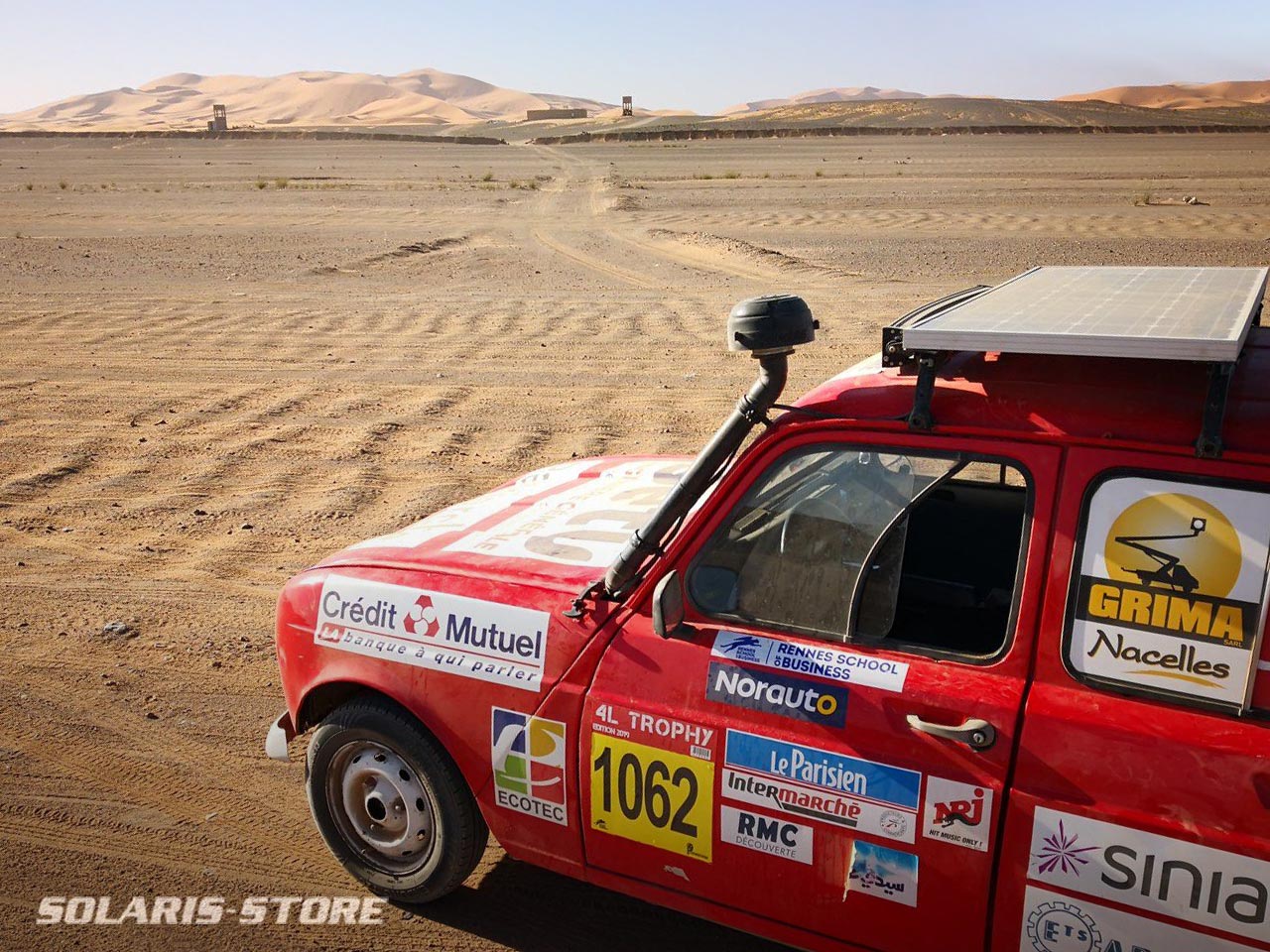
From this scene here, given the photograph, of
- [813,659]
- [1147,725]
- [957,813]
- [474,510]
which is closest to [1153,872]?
[1147,725]

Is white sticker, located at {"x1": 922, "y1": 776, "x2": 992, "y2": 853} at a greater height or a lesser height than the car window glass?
lesser

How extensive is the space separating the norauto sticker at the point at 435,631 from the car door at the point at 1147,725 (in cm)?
145

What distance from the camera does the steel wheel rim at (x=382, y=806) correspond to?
144 inches

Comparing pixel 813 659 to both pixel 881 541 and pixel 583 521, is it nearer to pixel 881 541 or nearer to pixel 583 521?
pixel 881 541

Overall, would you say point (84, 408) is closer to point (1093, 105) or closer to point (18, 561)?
point (18, 561)

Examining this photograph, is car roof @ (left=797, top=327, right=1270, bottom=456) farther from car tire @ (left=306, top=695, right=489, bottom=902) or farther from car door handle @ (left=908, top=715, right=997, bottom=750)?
car tire @ (left=306, top=695, right=489, bottom=902)

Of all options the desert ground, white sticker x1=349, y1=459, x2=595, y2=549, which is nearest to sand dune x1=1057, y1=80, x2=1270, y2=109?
the desert ground

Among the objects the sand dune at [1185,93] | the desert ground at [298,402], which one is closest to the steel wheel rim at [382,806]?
the desert ground at [298,402]

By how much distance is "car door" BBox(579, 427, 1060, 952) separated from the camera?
8.82 feet

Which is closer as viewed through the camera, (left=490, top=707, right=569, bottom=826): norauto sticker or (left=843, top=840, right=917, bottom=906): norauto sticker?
(left=843, top=840, right=917, bottom=906): norauto sticker

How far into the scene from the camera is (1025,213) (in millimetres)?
25375

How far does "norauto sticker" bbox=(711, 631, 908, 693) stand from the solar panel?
2.71 feet

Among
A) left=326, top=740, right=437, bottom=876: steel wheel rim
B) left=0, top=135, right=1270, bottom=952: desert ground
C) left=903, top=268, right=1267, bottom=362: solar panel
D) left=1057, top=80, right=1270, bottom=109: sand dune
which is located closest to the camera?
left=903, top=268, right=1267, bottom=362: solar panel

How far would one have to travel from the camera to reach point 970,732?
8.60 ft
